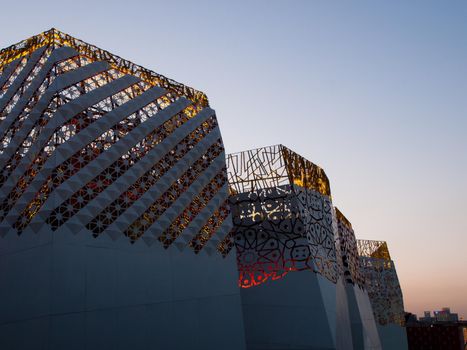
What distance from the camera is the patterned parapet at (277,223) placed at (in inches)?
908

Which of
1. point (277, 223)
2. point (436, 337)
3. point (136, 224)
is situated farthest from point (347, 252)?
point (436, 337)

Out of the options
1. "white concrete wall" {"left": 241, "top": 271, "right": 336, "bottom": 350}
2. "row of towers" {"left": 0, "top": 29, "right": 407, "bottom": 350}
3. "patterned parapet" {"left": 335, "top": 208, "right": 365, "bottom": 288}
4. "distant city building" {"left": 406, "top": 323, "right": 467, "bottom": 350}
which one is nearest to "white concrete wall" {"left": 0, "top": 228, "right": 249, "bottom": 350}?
"row of towers" {"left": 0, "top": 29, "right": 407, "bottom": 350}

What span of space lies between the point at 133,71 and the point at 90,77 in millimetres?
2143

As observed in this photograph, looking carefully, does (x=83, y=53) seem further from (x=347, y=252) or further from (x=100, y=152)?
(x=347, y=252)

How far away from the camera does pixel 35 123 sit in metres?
16.5

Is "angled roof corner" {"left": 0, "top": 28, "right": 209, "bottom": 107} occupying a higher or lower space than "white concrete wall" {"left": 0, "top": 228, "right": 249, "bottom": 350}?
higher

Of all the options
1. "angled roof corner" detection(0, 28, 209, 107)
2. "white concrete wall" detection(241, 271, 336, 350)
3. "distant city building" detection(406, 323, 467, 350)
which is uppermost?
"angled roof corner" detection(0, 28, 209, 107)

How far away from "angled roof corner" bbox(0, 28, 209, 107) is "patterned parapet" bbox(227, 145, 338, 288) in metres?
5.44

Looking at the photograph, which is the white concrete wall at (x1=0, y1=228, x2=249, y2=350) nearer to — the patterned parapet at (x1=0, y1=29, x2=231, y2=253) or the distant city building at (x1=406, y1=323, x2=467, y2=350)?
the patterned parapet at (x1=0, y1=29, x2=231, y2=253)

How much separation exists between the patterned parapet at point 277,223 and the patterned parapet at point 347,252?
4.05 metres

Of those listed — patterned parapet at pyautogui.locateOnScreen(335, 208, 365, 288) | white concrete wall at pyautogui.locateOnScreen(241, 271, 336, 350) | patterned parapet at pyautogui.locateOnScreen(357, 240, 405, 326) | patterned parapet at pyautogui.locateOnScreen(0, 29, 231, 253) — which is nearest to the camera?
patterned parapet at pyautogui.locateOnScreen(0, 29, 231, 253)

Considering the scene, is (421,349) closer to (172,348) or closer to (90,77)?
(172,348)

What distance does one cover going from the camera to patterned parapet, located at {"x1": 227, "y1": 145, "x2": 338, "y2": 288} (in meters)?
23.1

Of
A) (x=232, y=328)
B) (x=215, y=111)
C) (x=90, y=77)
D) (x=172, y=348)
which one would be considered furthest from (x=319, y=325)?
(x=90, y=77)
